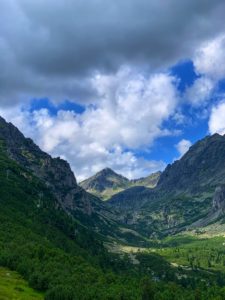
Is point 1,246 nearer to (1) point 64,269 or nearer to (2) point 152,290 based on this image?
(1) point 64,269

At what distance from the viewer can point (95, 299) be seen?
152 meters

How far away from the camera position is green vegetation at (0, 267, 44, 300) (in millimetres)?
121062

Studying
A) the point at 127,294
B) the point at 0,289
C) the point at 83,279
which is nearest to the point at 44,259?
the point at 83,279

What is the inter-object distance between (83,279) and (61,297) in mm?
38248

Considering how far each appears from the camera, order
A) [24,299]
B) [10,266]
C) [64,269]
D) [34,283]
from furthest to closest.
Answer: [64,269] → [10,266] → [34,283] → [24,299]

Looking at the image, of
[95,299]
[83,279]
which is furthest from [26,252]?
[95,299]

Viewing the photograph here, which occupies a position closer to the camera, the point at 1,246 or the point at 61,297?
the point at 61,297

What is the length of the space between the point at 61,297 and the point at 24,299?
2121 centimetres

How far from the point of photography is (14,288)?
13062 cm

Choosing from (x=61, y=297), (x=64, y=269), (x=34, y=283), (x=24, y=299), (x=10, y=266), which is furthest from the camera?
(x=64, y=269)

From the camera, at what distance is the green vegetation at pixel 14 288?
397 ft

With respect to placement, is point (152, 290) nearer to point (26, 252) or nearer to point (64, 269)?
point (64, 269)

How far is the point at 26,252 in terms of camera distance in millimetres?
187875

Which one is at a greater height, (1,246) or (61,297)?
(1,246)
